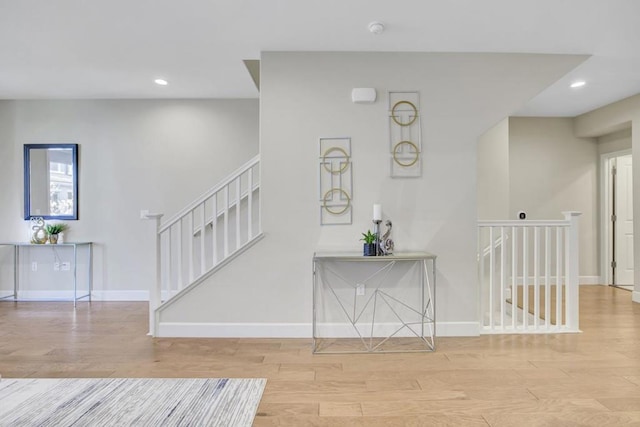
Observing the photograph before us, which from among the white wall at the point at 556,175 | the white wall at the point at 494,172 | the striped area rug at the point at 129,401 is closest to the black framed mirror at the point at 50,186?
the striped area rug at the point at 129,401

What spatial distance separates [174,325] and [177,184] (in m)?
2.10

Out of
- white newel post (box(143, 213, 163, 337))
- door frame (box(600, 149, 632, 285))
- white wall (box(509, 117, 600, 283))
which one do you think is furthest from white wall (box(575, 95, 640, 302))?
white newel post (box(143, 213, 163, 337))

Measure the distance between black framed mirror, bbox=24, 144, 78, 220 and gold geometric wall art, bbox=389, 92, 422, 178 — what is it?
4144 millimetres

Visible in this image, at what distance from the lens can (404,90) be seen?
3.40 metres

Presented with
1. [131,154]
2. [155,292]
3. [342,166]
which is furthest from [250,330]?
[131,154]

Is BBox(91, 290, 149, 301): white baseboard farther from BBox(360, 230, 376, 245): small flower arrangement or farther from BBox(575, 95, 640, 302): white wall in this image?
Answer: BBox(575, 95, 640, 302): white wall

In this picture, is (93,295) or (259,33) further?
(93,295)

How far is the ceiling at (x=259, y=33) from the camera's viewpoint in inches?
105

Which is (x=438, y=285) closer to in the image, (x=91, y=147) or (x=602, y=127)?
(x=602, y=127)

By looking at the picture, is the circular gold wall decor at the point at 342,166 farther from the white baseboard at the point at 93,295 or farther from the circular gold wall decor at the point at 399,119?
the white baseboard at the point at 93,295

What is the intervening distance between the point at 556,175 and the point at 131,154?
622 centimetres

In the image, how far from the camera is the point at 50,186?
486cm

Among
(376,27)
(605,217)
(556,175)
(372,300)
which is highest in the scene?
(376,27)

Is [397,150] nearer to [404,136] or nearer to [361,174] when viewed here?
[404,136]
